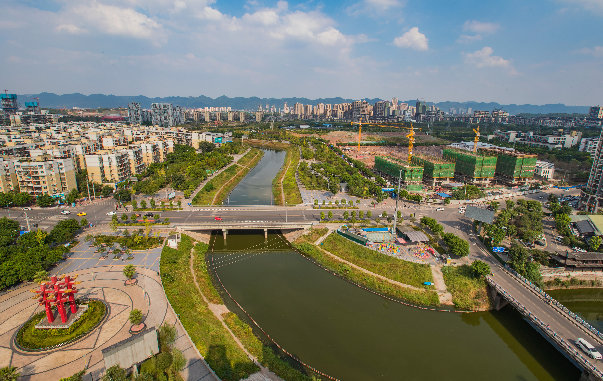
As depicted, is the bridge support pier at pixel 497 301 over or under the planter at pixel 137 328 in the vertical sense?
under

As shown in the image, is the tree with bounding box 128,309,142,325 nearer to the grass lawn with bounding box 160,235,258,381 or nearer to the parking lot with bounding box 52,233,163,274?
the grass lawn with bounding box 160,235,258,381

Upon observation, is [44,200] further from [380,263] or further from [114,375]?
[380,263]

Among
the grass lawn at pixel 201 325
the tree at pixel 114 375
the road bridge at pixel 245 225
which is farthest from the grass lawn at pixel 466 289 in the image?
the tree at pixel 114 375

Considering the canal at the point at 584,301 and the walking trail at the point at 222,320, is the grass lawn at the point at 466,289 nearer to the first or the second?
the canal at the point at 584,301

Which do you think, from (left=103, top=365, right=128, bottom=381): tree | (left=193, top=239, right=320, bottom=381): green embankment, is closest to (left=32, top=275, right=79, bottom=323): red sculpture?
(left=103, top=365, right=128, bottom=381): tree

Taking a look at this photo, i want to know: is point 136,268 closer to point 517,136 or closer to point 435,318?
point 435,318
